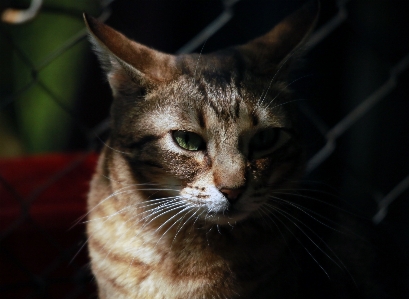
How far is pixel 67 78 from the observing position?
5.51 feet

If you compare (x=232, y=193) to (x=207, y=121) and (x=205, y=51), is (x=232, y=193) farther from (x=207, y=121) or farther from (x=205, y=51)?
(x=205, y=51)

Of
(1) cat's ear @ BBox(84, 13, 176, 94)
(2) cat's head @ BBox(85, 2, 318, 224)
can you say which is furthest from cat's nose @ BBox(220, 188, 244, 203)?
(1) cat's ear @ BBox(84, 13, 176, 94)

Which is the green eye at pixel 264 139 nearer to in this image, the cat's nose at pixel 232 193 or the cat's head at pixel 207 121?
the cat's head at pixel 207 121

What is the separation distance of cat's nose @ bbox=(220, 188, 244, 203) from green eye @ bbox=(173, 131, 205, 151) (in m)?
0.09

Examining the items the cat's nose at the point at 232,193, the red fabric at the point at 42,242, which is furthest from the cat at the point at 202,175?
the red fabric at the point at 42,242

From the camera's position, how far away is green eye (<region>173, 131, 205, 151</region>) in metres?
0.88

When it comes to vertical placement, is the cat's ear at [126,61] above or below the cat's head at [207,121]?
above

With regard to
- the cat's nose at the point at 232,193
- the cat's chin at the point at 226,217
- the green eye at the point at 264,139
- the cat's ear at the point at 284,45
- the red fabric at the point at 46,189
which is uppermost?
the red fabric at the point at 46,189

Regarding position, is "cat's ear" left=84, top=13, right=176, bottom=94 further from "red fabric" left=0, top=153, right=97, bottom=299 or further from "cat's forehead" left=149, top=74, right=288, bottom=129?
"red fabric" left=0, top=153, right=97, bottom=299

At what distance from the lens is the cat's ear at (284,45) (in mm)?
994

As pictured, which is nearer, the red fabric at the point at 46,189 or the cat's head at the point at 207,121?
the cat's head at the point at 207,121

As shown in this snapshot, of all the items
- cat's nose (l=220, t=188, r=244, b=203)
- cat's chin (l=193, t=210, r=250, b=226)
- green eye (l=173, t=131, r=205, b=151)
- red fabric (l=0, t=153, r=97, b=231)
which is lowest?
cat's chin (l=193, t=210, r=250, b=226)

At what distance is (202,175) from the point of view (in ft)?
2.82

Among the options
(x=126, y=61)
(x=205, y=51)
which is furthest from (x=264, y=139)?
(x=205, y=51)
